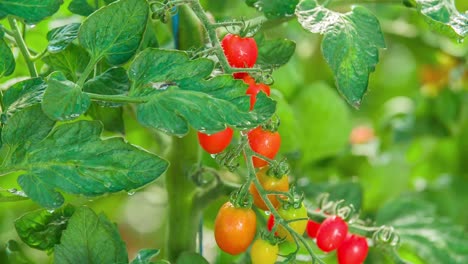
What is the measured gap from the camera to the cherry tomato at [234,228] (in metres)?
0.60

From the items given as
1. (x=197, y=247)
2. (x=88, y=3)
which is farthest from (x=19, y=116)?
(x=197, y=247)

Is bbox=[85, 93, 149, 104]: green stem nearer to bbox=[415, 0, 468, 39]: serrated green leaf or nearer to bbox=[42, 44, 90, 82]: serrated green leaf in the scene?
bbox=[42, 44, 90, 82]: serrated green leaf

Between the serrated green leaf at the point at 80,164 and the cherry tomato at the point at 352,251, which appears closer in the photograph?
the serrated green leaf at the point at 80,164

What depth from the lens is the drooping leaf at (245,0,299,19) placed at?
2.20ft

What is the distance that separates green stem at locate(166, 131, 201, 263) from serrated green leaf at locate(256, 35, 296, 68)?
0.12 metres

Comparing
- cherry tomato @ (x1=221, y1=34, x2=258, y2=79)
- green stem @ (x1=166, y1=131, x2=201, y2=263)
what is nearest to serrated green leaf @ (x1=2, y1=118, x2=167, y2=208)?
cherry tomato @ (x1=221, y1=34, x2=258, y2=79)

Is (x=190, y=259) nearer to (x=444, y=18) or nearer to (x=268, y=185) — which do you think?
(x=268, y=185)

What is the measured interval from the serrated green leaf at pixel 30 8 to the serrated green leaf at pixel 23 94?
4 cm

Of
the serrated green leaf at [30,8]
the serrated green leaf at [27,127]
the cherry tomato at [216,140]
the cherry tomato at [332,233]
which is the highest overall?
the serrated green leaf at [30,8]

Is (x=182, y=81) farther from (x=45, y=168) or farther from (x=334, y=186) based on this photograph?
(x=334, y=186)

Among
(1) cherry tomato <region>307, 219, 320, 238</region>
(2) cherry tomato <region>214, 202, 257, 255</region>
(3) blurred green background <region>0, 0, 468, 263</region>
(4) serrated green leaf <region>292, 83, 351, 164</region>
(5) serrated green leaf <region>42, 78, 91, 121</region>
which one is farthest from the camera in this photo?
(4) serrated green leaf <region>292, 83, 351, 164</region>

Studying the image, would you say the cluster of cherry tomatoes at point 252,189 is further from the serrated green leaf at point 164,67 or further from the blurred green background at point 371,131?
the blurred green background at point 371,131

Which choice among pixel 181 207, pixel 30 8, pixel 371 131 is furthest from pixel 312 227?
pixel 371 131

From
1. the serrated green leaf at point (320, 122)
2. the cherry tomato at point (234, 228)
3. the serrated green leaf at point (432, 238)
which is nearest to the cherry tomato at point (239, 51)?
the cherry tomato at point (234, 228)
